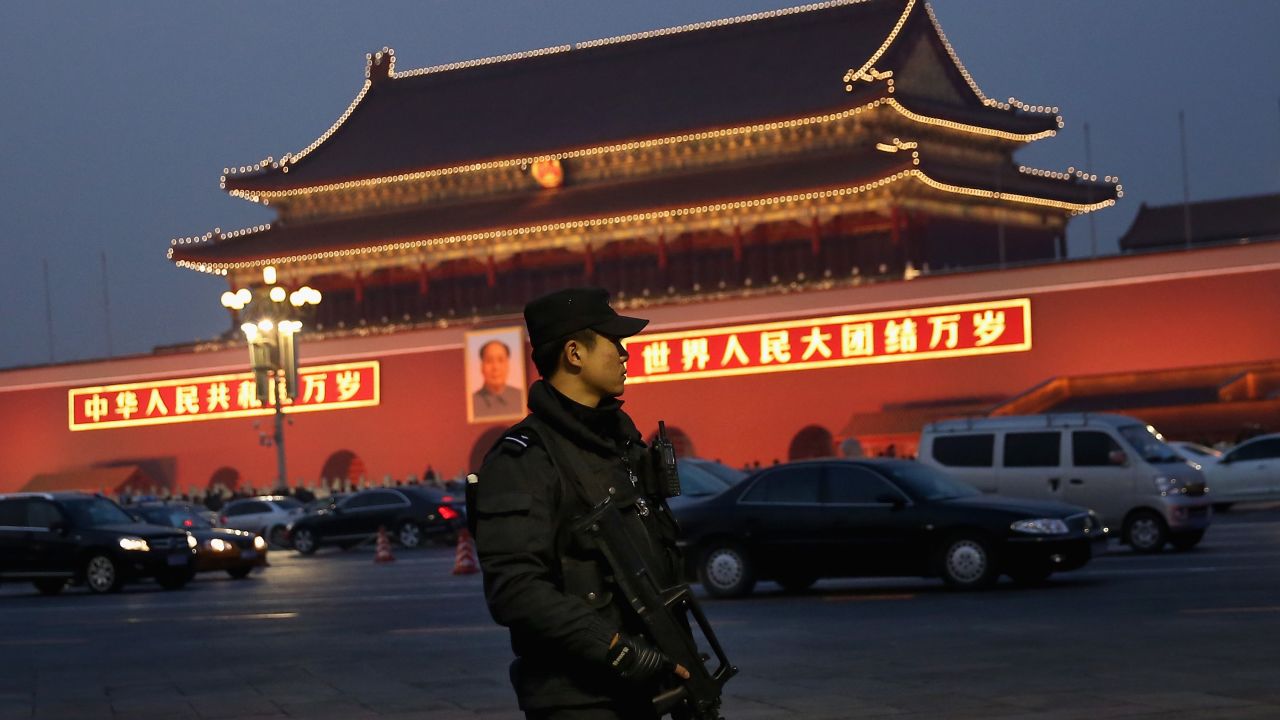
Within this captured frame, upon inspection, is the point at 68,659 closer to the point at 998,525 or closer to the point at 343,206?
the point at 998,525

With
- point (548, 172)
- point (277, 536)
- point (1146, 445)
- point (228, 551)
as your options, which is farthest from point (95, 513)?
point (548, 172)

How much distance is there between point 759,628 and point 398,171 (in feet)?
123

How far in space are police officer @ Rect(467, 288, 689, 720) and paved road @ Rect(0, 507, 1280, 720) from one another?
4.99 metres

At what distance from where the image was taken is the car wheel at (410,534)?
112ft

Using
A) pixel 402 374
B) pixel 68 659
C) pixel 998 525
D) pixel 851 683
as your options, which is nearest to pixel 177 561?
pixel 68 659

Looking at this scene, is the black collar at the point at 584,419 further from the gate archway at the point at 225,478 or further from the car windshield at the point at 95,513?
the gate archway at the point at 225,478

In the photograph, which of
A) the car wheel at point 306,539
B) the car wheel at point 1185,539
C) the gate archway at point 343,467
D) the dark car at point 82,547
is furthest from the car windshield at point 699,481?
the gate archway at point 343,467

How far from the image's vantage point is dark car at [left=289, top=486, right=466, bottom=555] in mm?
34031

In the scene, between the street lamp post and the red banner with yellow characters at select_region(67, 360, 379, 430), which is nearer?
the street lamp post

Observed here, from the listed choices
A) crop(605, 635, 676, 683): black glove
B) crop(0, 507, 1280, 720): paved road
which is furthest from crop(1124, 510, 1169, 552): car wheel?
crop(605, 635, 676, 683): black glove

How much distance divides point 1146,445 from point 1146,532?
996mm

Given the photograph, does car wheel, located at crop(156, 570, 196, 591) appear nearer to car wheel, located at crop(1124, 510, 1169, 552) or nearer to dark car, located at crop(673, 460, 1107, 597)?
dark car, located at crop(673, 460, 1107, 597)

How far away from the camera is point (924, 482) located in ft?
59.8

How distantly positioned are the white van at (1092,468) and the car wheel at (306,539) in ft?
49.0
